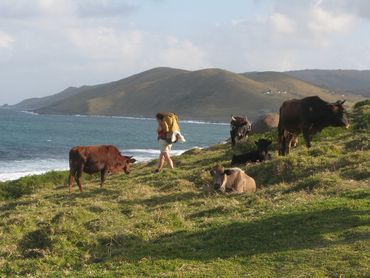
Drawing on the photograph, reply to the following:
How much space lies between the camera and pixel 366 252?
8883 mm

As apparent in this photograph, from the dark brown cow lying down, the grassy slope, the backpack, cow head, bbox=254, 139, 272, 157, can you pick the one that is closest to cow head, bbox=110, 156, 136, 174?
the dark brown cow lying down

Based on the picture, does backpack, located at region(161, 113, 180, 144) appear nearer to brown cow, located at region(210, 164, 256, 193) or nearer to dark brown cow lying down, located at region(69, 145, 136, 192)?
dark brown cow lying down, located at region(69, 145, 136, 192)

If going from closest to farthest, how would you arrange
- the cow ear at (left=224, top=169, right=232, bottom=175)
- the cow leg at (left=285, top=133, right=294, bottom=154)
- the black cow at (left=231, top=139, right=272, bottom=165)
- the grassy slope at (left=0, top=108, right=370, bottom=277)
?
the grassy slope at (left=0, top=108, right=370, bottom=277), the cow ear at (left=224, top=169, right=232, bottom=175), the black cow at (left=231, top=139, right=272, bottom=165), the cow leg at (left=285, top=133, right=294, bottom=154)

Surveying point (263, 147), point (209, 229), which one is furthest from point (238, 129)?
point (209, 229)

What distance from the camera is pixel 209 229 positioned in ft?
36.6

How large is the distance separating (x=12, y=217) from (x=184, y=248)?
17.8 ft

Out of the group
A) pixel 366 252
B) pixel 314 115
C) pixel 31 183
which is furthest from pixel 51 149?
pixel 366 252

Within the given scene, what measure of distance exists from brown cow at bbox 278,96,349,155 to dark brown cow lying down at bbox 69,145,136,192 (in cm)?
644

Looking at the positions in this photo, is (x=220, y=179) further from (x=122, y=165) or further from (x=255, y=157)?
(x=122, y=165)

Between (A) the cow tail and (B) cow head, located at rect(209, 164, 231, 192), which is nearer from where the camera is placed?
(B) cow head, located at rect(209, 164, 231, 192)

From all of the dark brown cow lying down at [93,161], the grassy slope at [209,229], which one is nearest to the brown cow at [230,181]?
the grassy slope at [209,229]

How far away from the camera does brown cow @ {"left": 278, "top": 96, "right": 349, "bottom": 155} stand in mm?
20203

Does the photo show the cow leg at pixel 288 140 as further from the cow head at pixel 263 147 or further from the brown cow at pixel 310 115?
the cow head at pixel 263 147

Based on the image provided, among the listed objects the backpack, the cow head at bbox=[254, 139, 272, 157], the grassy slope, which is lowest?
the grassy slope
